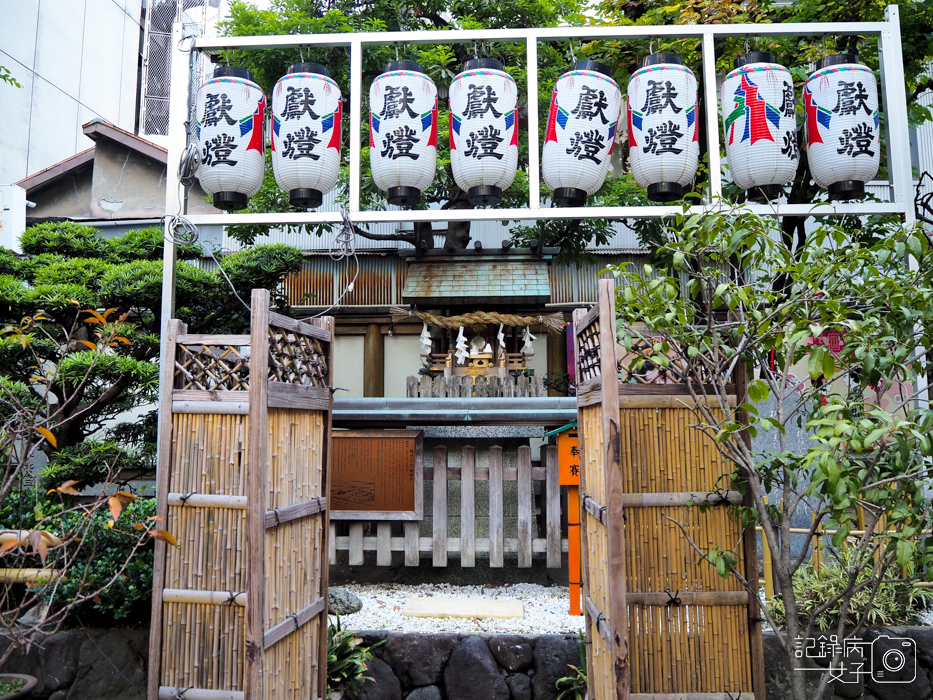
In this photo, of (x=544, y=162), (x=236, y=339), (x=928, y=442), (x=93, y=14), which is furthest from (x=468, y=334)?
(x=93, y=14)

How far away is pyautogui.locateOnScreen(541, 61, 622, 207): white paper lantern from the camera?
18.4 ft

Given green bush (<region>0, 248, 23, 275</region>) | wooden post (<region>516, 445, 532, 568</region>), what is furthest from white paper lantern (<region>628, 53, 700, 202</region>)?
green bush (<region>0, 248, 23, 275</region>)

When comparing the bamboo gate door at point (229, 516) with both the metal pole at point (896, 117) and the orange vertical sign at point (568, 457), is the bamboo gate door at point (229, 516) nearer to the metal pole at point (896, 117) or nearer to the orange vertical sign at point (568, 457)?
the orange vertical sign at point (568, 457)

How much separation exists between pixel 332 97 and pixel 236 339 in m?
2.45

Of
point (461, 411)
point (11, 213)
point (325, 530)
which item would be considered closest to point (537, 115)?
point (461, 411)

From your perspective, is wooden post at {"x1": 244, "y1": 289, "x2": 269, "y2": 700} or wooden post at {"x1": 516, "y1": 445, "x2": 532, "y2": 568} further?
wooden post at {"x1": 516, "y1": 445, "x2": 532, "y2": 568}

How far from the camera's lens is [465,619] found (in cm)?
615

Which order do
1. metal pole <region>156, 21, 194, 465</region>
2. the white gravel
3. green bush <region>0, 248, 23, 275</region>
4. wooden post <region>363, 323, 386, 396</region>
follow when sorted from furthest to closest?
wooden post <region>363, 323, 386, 396</region>, green bush <region>0, 248, 23, 275</region>, the white gravel, metal pole <region>156, 21, 194, 465</region>

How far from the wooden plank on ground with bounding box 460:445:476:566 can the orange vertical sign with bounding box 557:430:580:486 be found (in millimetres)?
1094

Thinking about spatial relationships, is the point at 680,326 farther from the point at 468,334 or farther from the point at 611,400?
the point at 468,334

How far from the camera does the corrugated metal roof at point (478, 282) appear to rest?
11.2 meters

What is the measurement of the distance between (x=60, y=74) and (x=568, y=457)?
51.3 ft

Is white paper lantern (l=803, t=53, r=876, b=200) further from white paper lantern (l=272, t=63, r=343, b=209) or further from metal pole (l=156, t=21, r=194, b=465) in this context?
metal pole (l=156, t=21, r=194, b=465)

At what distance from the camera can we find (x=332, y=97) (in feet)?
19.0
